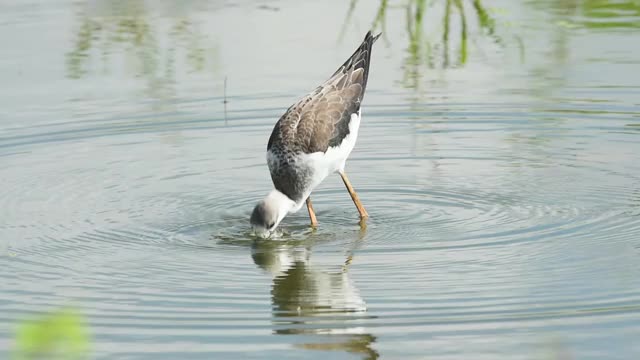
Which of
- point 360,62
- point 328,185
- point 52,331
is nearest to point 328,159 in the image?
point 328,185

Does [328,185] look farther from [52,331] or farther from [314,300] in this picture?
[52,331]

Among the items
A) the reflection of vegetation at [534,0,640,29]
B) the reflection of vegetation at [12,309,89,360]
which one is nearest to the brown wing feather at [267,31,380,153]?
the reflection of vegetation at [534,0,640,29]

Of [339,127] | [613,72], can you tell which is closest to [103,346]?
[339,127]

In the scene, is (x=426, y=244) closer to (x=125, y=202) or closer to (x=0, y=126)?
(x=125, y=202)

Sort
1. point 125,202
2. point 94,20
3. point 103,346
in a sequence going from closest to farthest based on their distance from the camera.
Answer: point 103,346
point 125,202
point 94,20

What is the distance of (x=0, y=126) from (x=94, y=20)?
17.3 ft

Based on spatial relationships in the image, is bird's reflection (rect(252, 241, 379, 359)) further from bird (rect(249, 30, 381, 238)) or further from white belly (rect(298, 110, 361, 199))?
white belly (rect(298, 110, 361, 199))

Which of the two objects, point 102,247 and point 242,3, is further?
point 242,3

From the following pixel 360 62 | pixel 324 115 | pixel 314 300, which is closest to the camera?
pixel 314 300

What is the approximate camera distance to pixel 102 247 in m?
8.56

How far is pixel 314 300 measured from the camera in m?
7.28

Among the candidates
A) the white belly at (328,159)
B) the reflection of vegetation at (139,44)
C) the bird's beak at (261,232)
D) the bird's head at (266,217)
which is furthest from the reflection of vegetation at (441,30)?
the bird's beak at (261,232)

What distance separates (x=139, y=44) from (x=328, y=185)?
5.66 meters

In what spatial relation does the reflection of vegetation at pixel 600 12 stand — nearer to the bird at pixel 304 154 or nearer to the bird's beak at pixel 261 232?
the bird at pixel 304 154
